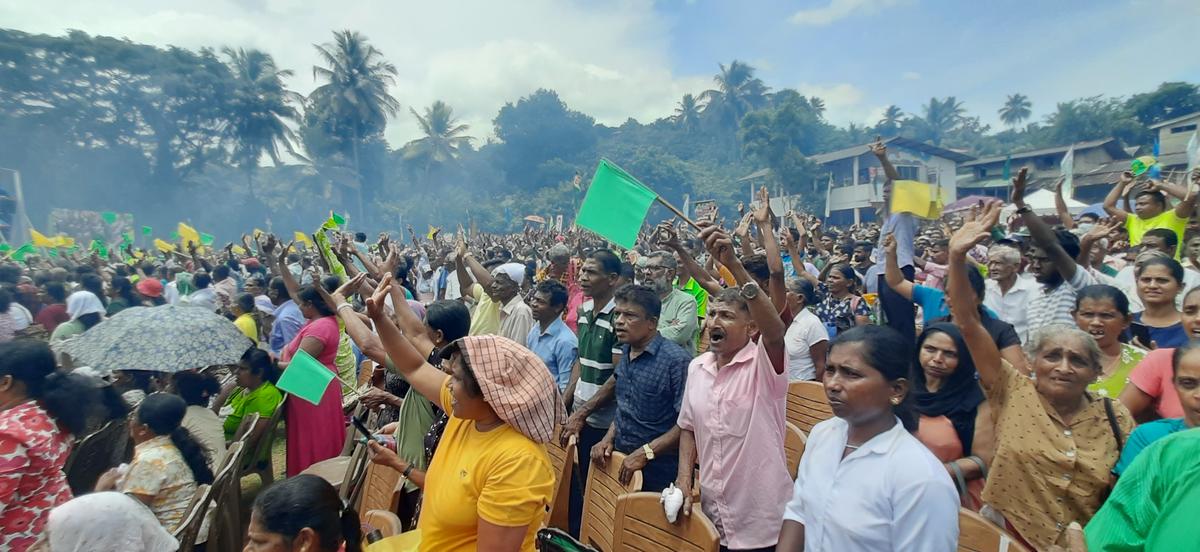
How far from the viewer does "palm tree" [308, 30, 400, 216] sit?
159 feet

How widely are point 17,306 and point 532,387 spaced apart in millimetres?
7867

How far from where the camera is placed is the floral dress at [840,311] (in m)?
5.68

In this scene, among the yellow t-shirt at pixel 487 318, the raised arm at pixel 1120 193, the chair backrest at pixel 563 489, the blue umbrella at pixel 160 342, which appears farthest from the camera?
the raised arm at pixel 1120 193

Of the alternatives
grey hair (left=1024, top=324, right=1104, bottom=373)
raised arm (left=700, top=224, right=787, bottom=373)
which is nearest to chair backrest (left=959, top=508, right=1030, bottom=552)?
grey hair (left=1024, top=324, right=1104, bottom=373)

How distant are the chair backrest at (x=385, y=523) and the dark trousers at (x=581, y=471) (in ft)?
4.45

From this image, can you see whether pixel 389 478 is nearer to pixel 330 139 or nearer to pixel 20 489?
pixel 20 489

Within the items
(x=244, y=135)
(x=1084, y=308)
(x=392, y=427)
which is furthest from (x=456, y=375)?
(x=244, y=135)

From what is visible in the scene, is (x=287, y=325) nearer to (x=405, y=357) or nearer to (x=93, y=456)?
(x=93, y=456)

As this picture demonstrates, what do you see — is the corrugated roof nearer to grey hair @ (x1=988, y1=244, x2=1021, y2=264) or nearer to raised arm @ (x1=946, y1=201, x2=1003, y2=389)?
grey hair @ (x1=988, y1=244, x2=1021, y2=264)

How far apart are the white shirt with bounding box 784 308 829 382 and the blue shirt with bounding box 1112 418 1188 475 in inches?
85.3

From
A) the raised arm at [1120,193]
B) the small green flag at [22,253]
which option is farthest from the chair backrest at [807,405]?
the small green flag at [22,253]

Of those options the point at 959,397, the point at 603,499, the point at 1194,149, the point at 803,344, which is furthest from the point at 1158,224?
the point at 603,499

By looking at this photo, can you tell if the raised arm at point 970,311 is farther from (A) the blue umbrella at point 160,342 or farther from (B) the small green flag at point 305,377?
(A) the blue umbrella at point 160,342

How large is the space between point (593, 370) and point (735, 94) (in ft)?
227
